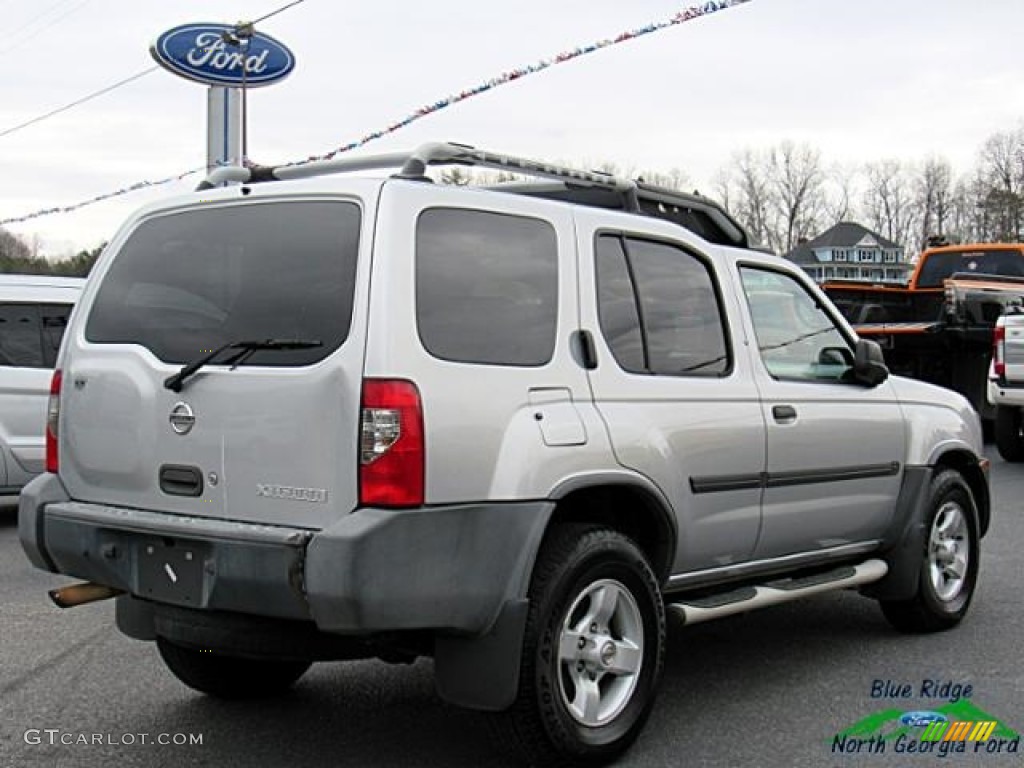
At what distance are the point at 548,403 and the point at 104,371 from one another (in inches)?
60.3

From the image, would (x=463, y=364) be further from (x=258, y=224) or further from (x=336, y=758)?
(x=336, y=758)

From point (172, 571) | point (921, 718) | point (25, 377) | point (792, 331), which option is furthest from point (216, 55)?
point (921, 718)

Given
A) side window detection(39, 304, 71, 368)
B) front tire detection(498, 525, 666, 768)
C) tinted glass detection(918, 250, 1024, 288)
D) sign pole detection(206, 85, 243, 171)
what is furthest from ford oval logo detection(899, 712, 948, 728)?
sign pole detection(206, 85, 243, 171)

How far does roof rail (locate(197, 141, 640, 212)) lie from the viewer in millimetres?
4176

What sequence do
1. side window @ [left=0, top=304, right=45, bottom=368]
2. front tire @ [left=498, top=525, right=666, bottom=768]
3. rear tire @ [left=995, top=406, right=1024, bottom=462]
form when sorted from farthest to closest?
rear tire @ [left=995, top=406, right=1024, bottom=462], side window @ [left=0, top=304, right=45, bottom=368], front tire @ [left=498, top=525, right=666, bottom=768]

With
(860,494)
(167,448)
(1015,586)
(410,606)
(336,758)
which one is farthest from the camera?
(1015,586)

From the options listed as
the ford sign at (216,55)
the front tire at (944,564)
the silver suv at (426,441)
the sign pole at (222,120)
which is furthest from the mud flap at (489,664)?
the sign pole at (222,120)

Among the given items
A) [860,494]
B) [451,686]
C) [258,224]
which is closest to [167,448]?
[258,224]

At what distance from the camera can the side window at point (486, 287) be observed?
3867 millimetres

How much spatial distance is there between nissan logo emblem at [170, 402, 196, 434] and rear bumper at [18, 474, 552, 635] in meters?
0.29

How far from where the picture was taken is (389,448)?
11.9 feet

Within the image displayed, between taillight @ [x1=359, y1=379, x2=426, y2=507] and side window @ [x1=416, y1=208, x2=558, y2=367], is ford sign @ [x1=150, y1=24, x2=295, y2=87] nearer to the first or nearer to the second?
side window @ [x1=416, y1=208, x2=558, y2=367]

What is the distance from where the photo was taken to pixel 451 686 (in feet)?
12.5

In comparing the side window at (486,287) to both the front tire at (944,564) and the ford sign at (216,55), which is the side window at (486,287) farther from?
the ford sign at (216,55)
